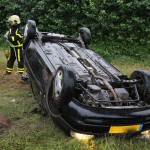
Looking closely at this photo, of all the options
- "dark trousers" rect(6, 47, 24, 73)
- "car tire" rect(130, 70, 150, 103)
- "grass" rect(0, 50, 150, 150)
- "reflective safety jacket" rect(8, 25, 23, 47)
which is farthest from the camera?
"dark trousers" rect(6, 47, 24, 73)

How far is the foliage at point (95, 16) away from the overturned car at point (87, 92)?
5052 millimetres

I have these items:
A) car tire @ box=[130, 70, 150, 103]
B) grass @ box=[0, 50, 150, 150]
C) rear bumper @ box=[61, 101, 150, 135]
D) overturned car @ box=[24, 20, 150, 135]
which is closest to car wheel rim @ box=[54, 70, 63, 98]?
overturned car @ box=[24, 20, 150, 135]

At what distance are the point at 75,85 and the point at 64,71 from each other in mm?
230

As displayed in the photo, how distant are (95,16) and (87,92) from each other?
22.8ft

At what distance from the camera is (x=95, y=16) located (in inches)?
440

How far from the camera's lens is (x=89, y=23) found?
448 inches

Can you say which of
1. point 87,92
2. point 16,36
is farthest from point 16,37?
point 87,92

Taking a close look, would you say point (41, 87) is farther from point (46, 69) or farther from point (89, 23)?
point (89, 23)

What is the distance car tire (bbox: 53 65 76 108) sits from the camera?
14.2 ft

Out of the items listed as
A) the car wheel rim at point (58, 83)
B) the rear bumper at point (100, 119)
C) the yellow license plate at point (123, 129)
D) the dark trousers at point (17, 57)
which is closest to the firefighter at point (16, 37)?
the dark trousers at point (17, 57)

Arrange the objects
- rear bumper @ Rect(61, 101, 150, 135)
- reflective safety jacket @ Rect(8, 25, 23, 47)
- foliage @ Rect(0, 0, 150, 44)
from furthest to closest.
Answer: foliage @ Rect(0, 0, 150, 44) → reflective safety jacket @ Rect(8, 25, 23, 47) → rear bumper @ Rect(61, 101, 150, 135)

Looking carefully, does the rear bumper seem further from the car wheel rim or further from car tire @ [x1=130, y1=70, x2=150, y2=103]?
car tire @ [x1=130, y1=70, x2=150, y2=103]

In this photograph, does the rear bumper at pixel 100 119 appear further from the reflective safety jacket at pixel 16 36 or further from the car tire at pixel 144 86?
the reflective safety jacket at pixel 16 36

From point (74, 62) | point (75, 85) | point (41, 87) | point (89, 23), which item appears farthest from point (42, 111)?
point (89, 23)
